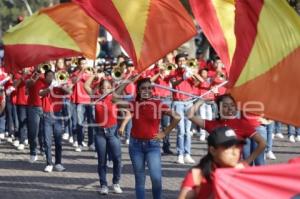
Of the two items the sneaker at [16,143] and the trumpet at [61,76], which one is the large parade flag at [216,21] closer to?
the trumpet at [61,76]

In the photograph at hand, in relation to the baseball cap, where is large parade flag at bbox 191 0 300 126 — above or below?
above

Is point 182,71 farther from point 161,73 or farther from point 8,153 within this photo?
point 8,153

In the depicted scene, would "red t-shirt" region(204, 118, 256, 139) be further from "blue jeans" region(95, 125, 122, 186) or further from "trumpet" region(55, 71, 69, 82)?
"trumpet" region(55, 71, 69, 82)

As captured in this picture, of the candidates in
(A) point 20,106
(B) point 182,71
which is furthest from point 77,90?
(B) point 182,71

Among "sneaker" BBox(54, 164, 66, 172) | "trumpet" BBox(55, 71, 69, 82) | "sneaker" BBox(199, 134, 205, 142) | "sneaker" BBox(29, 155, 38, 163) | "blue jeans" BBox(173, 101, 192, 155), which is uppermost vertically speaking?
"trumpet" BBox(55, 71, 69, 82)

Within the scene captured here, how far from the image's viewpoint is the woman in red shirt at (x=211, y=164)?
5422mm

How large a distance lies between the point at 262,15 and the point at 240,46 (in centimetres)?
36

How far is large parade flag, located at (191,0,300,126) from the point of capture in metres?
7.41

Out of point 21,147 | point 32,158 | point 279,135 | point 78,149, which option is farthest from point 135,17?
point 279,135

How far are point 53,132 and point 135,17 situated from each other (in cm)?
400

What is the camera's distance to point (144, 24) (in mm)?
9703

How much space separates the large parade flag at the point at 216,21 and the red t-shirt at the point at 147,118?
106cm

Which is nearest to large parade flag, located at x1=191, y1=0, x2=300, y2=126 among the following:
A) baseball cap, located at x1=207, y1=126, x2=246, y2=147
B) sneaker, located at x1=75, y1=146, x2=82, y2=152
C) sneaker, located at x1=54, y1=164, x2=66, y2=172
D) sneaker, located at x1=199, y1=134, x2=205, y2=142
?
baseball cap, located at x1=207, y1=126, x2=246, y2=147

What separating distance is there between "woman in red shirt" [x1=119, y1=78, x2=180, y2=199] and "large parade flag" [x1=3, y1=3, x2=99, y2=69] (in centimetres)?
162
